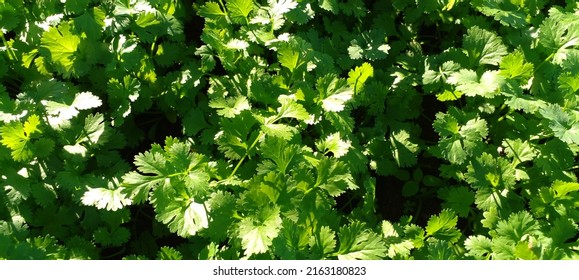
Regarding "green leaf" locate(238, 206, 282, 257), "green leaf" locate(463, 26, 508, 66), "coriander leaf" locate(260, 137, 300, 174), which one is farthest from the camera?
"green leaf" locate(463, 26, 508, 66)

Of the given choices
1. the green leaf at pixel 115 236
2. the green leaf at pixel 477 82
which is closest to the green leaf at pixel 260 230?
the green leaf at pixel 115 236

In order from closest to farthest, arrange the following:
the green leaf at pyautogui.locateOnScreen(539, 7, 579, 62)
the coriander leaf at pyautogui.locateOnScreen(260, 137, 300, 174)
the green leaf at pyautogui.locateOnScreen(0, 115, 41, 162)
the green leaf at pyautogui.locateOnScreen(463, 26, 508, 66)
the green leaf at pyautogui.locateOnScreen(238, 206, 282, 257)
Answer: the green leaf at pyautogui.locateOnScreen(238, 206, 282, 257)
the coriander leaf at pyautogui.locateOnScreen(260, 137, 300, 174)
the green leaf at pyautogui.locateOnScreen(0, 115, 41, 162)
the green leaf at pyautogui.locateOnScreen(539, 7, 579, 62)
the green leaf at pyautogui.locateOnScreen(463, 26, 508, 66)

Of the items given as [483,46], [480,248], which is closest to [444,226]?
[480,248]

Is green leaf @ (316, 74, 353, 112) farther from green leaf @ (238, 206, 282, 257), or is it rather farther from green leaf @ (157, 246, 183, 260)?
green leaf @ (157, 246, 183, 260)

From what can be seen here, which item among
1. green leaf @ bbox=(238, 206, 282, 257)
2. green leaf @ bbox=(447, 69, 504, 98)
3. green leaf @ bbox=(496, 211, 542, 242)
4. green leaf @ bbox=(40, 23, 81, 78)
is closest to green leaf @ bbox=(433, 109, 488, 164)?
green leaf @ bbox=(447, 69, 504, 98)

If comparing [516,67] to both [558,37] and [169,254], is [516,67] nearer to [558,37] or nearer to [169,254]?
A: [558,37]

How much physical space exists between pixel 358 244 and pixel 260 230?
35 centimetres

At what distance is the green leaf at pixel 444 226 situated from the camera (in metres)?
2.17

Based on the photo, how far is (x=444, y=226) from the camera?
2.19 metres

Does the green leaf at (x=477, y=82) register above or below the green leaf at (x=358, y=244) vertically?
above

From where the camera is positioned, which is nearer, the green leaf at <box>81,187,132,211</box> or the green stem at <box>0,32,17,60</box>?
the green leaf at <box>81,187,132,211</box>

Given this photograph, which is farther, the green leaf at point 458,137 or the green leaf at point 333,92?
the green leaf at point 458,137

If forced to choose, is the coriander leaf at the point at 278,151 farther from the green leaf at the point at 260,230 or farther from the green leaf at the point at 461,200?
the green leaf at the point at 461,200

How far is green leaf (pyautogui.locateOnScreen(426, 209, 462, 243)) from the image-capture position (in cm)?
217
